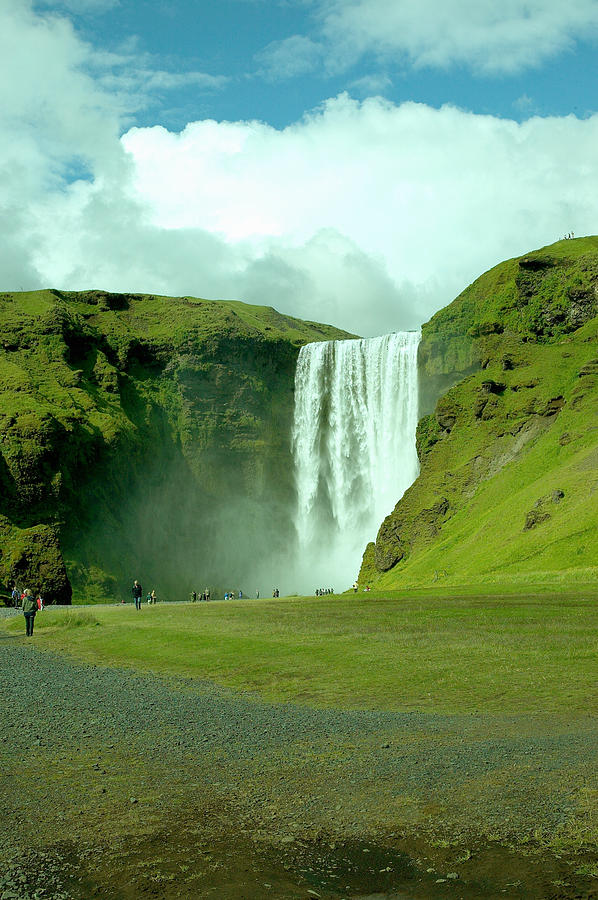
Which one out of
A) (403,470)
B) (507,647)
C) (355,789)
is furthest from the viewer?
(403,470)

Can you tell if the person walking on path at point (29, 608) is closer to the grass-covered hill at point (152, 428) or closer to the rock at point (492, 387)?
the rock at point (492, 387)

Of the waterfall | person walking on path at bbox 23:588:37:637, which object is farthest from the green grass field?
the waterfall

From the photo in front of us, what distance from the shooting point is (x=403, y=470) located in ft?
290

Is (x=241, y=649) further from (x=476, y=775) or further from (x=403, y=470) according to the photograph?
(x=403, y=470)

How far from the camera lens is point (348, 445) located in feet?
312

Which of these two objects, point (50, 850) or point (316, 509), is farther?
point (316, 509)

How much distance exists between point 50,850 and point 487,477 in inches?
2491

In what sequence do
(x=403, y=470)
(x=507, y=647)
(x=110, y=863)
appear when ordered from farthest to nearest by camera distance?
(x=403, y=470), (x=507, y=647), (x=110, y=863)

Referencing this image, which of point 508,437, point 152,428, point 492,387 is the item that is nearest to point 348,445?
point 492,387

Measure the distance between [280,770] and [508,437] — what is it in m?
62.1

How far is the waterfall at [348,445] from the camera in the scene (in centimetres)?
8900

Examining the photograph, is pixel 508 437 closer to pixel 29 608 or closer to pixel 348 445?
pixel 348 445

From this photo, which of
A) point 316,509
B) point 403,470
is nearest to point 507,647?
point 403,470

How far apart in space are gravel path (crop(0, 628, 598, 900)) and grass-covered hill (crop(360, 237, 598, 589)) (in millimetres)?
31238
